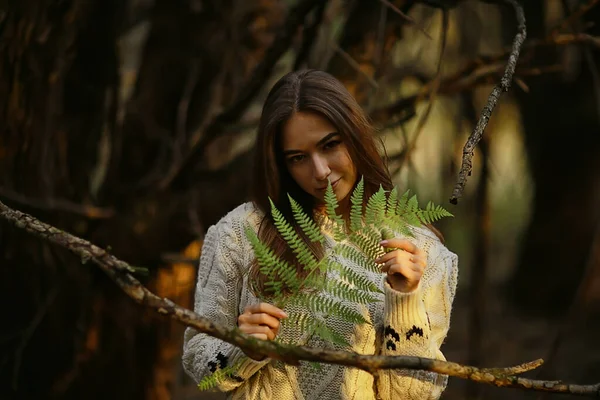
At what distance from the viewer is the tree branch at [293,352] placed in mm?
1277

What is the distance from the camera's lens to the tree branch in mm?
1277

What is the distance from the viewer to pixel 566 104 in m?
6.45

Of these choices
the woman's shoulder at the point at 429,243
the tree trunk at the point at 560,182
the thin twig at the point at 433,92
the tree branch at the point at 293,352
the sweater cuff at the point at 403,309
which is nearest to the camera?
the tree branch at the point at 293,352

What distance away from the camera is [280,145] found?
2.25m

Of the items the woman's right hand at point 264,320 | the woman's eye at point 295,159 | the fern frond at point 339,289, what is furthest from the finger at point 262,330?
the woman's eye at point 295,159

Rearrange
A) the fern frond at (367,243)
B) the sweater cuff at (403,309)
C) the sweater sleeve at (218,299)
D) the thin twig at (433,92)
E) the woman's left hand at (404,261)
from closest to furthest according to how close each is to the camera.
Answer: the fern frond at (367,243) → the woman's left hand at (404,261) → the sweater cuff at (403,309) → the sweater sleeve at (218,299) → the thin twig at (433,92)

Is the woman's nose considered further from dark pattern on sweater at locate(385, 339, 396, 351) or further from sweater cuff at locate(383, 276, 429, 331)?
dark pattern on sweater at locate(385, 339, 396, 351)

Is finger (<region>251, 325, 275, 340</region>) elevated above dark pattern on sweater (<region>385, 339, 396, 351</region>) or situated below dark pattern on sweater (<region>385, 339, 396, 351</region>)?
above

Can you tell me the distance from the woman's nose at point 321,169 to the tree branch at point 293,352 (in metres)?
0.83

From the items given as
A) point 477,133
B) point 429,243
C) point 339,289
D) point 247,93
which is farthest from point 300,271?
point 247,93

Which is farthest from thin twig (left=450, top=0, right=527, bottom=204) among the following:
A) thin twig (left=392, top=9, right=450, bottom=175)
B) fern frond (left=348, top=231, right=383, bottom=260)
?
thin twig (left=392, top=9, right=450, bottom=175)

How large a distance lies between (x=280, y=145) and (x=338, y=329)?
53 cm

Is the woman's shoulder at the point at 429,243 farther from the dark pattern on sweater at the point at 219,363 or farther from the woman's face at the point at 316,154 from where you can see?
the dark pattern on sweater at the point at 219,363

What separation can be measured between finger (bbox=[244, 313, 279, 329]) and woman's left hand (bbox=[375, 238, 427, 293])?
277 mm
